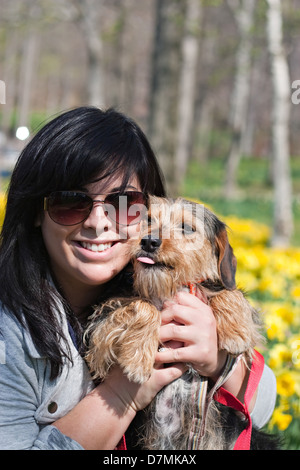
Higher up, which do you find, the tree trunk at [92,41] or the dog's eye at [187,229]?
the tree trunk at [92,41]

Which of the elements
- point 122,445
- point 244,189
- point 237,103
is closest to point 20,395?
point 122,445

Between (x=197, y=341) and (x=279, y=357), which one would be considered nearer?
(x=197, y=341)

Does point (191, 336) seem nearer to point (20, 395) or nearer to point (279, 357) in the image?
point (20, 395)

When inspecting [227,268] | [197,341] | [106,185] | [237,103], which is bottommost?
[197,341]

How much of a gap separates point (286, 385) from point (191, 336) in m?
1.00

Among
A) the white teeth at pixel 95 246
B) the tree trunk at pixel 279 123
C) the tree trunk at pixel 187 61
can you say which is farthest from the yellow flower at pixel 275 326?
the tree trunk at pixel 187 61

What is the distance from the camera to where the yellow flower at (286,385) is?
279 cm

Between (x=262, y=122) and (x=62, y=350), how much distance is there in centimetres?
3697

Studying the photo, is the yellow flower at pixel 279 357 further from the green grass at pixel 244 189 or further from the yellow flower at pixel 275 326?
the green grass at pixel 244 189

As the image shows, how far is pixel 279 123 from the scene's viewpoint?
29.1 feet

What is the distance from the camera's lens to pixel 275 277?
461 cm

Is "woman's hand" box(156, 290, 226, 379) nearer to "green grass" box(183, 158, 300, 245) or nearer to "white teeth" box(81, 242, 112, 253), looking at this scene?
"white teeth" box(81, 242, 112, 253)
